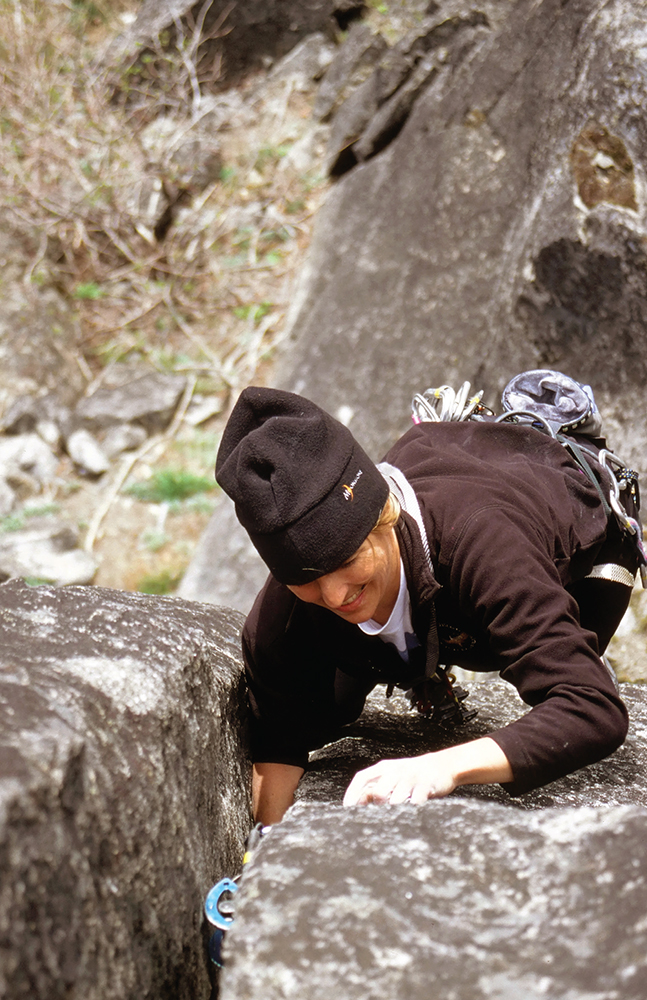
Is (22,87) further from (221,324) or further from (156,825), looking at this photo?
(156,825)

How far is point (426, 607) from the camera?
2.18 metres

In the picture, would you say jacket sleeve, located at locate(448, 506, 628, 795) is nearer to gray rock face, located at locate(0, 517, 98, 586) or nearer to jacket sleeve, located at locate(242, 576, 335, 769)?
jacket sleeve, located at locate(242, 576, 335, 769)

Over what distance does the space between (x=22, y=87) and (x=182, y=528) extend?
19.2 ft

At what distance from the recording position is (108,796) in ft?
5.20

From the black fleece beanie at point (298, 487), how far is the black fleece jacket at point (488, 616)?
25cm

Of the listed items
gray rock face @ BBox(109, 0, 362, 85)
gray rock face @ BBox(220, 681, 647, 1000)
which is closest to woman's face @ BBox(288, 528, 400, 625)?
gray rock face @ BBox(220, 681, 647, 1000)

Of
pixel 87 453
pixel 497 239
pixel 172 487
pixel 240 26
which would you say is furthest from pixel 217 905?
pixel 240 26

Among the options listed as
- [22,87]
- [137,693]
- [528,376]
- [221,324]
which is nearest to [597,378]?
[528,376]

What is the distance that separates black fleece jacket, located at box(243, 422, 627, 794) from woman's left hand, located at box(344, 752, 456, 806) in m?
0.15

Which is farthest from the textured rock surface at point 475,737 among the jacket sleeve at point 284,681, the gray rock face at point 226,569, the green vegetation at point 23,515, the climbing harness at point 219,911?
the green vegetation at point 23,515

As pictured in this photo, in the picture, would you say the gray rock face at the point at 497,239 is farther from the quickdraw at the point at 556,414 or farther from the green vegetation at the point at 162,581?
the green vegetation at the point at 162,581

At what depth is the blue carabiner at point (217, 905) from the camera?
67.4 inches

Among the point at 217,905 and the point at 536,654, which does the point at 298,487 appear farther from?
the point at 217,905

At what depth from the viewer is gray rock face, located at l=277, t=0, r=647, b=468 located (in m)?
4.27
